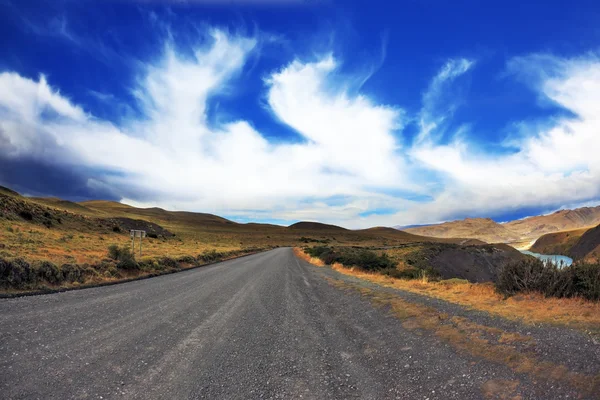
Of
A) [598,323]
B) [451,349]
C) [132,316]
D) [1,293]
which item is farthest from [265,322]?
[1,293]

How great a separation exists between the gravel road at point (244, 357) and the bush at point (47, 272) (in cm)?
439

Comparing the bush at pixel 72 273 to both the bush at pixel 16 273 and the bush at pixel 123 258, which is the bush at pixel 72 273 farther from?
the bush at pixel 123 258

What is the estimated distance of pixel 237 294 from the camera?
1427 cm

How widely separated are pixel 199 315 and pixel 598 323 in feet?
32.9

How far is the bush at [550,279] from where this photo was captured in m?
9.53

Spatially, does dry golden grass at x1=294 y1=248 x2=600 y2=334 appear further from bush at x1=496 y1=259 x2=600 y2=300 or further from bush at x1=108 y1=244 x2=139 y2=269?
bush at x1=108 y1=244 x2=139 y2=269

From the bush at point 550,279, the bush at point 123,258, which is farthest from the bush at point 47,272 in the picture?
the bush at point 550,279

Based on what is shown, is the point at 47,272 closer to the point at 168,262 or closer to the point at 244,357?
the point at 168,262

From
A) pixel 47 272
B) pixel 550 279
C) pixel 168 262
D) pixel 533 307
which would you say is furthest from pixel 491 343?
pixel 168 262

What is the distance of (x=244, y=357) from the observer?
641 centimetres

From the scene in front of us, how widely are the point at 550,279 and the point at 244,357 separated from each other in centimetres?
995

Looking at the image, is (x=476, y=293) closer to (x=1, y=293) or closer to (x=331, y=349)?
(x=331, y=349)

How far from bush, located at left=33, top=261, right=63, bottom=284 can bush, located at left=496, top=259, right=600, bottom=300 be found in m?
18.8

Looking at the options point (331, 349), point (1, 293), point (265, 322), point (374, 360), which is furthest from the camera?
point (1, 293)
